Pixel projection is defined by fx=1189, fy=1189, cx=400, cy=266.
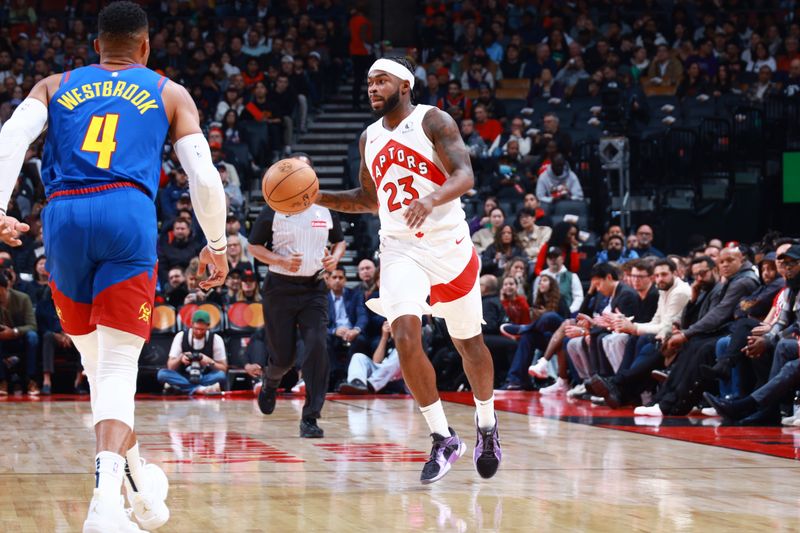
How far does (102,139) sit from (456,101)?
1436 cm

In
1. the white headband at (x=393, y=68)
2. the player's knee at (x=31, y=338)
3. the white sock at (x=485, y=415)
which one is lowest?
the player's knee at (x=31, y=338)

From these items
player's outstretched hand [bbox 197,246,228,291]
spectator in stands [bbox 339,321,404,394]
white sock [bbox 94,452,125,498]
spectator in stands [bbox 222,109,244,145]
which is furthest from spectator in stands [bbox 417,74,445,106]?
white sock [bbox 94,452,125,498]

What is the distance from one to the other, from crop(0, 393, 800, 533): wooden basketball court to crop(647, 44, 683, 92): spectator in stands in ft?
36.1

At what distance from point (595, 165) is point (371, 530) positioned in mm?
12365

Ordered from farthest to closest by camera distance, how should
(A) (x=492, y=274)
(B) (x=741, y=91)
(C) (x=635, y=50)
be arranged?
1. (C) (x=635, y=50)
2. (B) (x=741, y=91)
3. (A) (x=492, y=274)

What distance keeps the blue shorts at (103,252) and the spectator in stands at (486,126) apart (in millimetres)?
13605

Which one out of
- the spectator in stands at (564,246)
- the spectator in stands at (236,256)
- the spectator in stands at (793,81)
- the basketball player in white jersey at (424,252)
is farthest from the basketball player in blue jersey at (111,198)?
the spectator in stands at (793,81)

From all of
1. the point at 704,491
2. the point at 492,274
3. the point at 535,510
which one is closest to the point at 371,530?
the point at 535,510

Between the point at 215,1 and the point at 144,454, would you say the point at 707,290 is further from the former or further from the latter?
the point at 215,1

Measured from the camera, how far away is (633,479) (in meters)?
5.82

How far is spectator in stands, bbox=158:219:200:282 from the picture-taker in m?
14.6

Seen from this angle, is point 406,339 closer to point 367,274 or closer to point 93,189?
point 93,189

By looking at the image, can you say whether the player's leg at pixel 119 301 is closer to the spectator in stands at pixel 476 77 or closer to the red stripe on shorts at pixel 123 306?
Result: the red stripe on shorts at pixel 123 306

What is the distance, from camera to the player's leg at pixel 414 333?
5855mm
